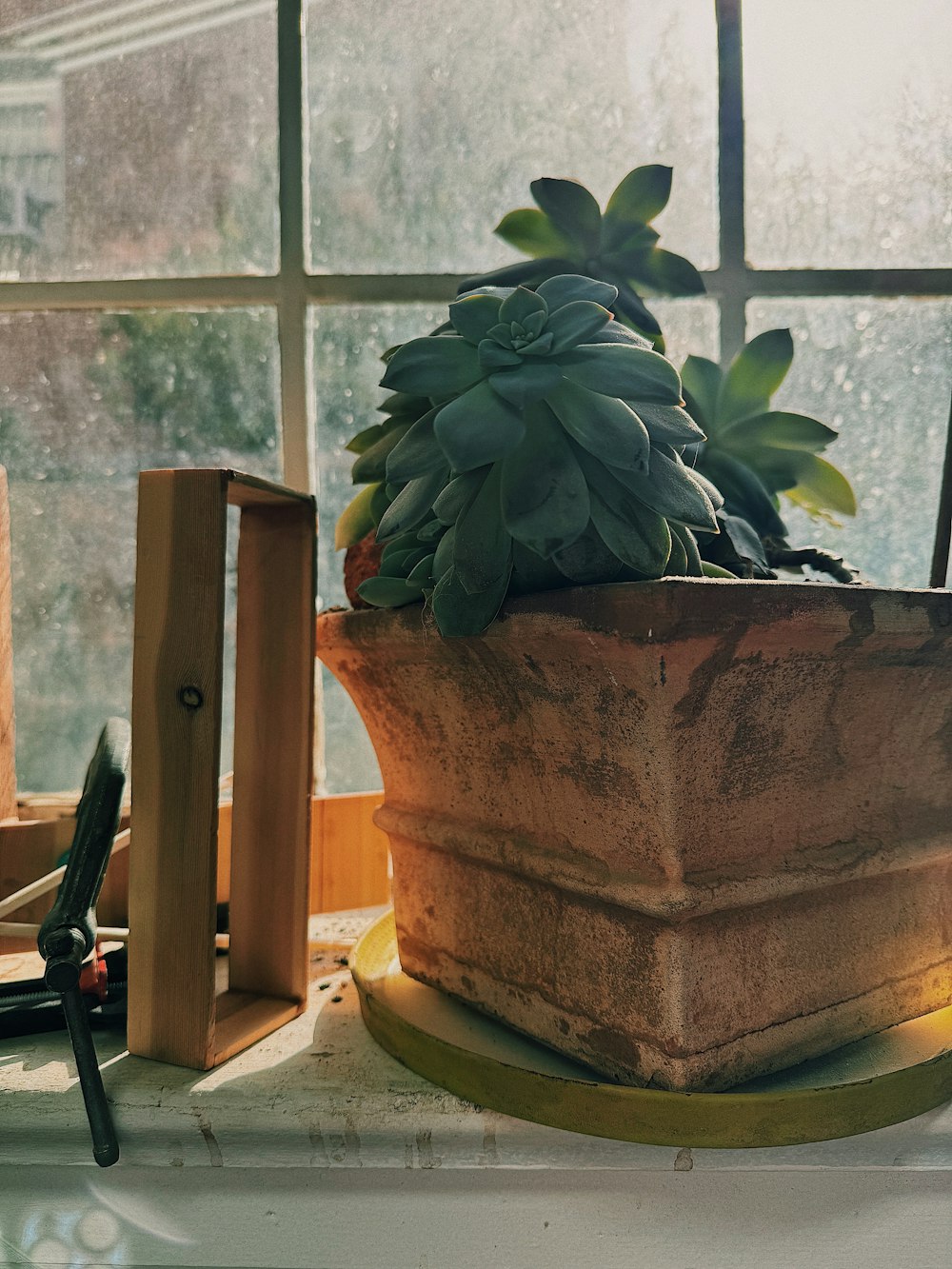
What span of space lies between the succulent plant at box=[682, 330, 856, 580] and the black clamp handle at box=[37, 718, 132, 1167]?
0.40m

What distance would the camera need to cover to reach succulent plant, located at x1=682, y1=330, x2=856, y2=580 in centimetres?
57

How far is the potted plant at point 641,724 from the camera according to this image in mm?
382

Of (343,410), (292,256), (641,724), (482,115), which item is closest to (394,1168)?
(641,724)

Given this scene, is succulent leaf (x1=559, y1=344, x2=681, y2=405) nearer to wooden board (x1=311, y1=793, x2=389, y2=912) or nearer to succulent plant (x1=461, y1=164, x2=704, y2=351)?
succulent plant (x1=461, y1=164, x2=704, y2=351)

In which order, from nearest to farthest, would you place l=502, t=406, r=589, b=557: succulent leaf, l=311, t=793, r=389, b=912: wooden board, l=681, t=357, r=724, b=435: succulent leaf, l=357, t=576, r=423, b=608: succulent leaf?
l=502, t=406, r=589, b=557: succulent leaf → l=357, t=576, r=423, b=608: succulent leaf → l=681, t=357, r=724, b=435: succulent leaf → l=311, t=793, r=389, b=912: wooden board

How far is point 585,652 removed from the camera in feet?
1.26

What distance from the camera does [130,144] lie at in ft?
2.98

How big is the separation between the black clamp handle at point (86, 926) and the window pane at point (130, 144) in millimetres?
641

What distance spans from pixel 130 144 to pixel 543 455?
2.50ft

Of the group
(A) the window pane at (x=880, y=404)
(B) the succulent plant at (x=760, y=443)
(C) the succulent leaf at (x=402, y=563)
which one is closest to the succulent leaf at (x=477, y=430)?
(C) the succulent leaf at (x=402, y=563)

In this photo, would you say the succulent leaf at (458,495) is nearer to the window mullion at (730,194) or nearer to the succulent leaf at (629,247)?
the succulent leaf at (629,247)

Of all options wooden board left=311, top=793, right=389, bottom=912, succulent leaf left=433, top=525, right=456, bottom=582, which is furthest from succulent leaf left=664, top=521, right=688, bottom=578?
wooden board left=311, top=793, right=389, bottom=912

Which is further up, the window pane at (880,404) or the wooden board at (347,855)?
the window pane at (880,404)

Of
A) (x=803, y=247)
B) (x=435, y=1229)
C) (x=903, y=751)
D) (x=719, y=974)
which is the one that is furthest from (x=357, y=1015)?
(x=803, y=247)
